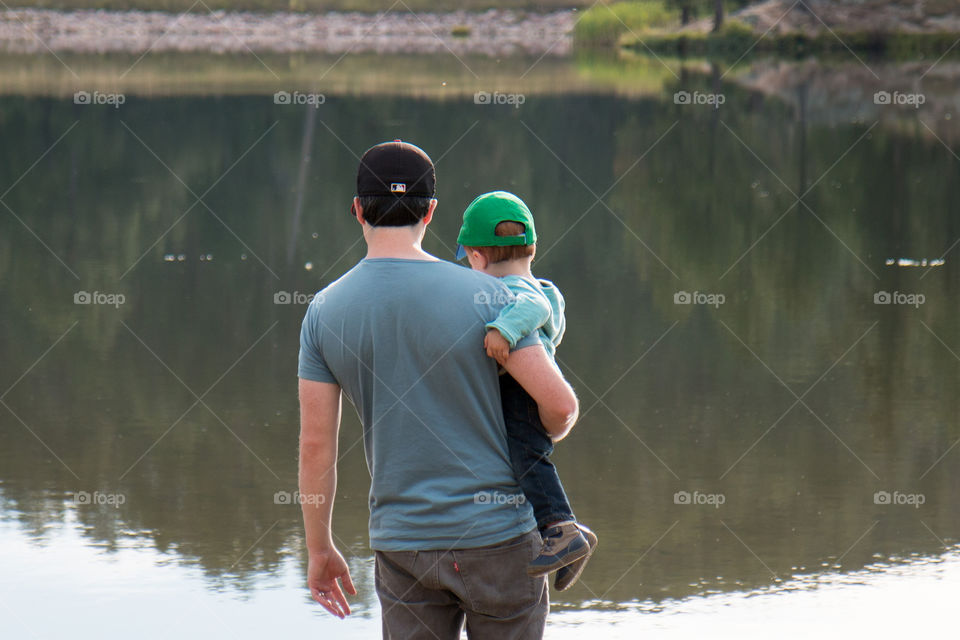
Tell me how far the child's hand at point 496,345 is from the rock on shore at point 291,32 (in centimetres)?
4000

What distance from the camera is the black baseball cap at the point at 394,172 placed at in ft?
7.86

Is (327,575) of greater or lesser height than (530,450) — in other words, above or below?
below

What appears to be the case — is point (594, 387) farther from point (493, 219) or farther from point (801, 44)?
point (801, 44)

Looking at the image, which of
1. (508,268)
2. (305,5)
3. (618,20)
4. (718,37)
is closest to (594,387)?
(508,268)

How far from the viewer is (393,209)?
7.89 feet

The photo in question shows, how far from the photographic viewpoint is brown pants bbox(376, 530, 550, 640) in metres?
2.42

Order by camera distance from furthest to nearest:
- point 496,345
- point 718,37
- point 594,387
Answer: point 718,37, point 594,387, point 496,345

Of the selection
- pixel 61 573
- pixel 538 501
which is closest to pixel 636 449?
pixel 61 573

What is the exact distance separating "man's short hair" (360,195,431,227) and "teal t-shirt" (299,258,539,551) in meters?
0.08

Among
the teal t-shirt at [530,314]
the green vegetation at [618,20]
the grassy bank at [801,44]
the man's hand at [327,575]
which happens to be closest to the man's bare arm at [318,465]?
the man's hand at [327,575]

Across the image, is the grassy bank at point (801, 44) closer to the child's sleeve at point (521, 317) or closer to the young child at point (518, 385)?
the young child at point (518, 385)

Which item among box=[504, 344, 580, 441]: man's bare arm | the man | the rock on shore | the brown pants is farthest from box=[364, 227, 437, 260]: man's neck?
the rock on shore

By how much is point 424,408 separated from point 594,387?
4.45 m

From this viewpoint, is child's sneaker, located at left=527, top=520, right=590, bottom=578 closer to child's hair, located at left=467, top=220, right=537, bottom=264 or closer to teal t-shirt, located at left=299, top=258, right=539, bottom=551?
teal t-shirt, located at left=299, top=258, right=539, bottom=551
